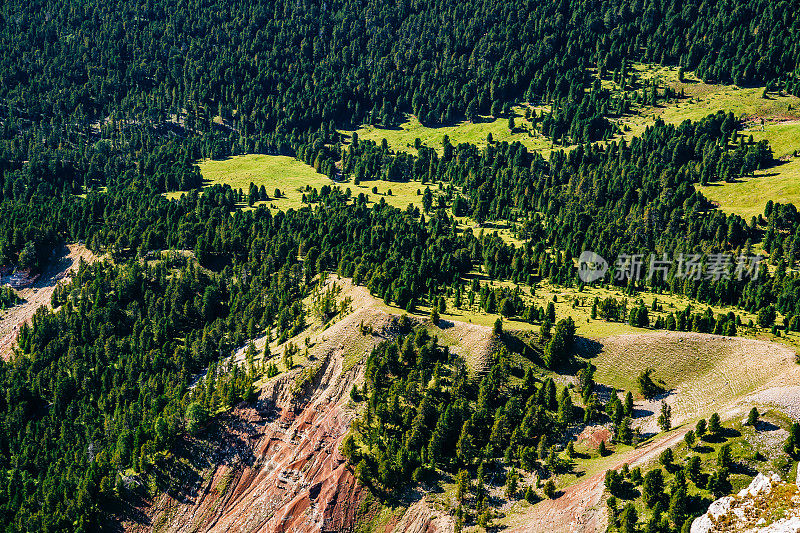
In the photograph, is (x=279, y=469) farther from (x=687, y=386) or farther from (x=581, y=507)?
(x=687, y=386)

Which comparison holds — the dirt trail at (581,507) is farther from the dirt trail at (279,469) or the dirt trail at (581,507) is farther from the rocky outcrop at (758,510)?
the rocky outcrop at (758,510)

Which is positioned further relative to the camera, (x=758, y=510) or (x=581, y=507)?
(x=581, y=507)

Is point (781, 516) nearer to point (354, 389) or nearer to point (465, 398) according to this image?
point (465, 398)

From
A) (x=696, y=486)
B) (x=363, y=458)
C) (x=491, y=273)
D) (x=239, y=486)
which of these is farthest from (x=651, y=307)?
(x=239, y=486)

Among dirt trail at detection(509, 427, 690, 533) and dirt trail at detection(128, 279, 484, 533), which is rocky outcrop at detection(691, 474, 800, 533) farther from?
dirt trail at detection(128, 279, 484, 533)

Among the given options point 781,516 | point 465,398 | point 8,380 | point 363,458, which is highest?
point 781,516

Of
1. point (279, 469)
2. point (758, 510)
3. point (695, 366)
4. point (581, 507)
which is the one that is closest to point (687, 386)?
point (695, 366)

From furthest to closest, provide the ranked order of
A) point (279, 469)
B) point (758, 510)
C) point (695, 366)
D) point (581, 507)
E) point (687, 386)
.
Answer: point (279, 469) → point (695, 366) → point (687, 386) → point (581, 507) → point (758, 510)

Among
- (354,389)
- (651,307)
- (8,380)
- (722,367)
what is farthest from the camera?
(8,380)

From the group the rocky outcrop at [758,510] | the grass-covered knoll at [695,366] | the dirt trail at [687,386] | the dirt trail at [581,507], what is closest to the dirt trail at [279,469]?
the dirt trail at [581,507]

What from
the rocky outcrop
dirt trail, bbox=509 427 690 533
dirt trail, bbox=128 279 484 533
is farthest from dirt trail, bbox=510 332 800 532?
dirt trail, bbox=128 279 484 533
